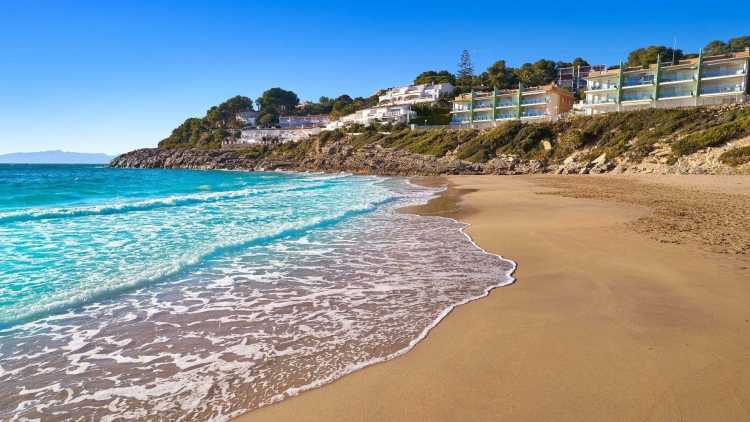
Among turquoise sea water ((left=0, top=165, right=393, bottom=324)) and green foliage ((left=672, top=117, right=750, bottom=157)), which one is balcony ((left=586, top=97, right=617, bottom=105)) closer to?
green foliage ((left=672, top=117, right=750, bottom=157))

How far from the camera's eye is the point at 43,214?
15.8 metres

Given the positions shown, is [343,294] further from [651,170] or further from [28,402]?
[651,170]

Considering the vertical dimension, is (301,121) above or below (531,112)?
above

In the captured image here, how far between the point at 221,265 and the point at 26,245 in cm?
573

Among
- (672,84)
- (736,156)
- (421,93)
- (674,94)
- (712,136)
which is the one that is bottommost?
(736,156)

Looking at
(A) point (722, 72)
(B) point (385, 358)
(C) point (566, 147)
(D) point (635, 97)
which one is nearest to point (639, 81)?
(D) point (635, 97)

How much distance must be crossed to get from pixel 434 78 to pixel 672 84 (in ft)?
207

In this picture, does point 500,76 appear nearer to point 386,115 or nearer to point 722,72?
point 386,115

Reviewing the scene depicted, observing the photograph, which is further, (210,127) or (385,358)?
(210,127)

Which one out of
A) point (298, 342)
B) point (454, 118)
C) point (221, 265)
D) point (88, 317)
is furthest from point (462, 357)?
point (454, 118)

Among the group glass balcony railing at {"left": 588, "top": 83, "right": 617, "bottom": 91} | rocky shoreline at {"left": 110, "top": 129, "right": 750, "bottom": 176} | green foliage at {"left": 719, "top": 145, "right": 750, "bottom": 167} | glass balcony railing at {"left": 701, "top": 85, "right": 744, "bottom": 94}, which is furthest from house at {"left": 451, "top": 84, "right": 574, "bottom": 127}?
green foliage at {"left": 719, "top": 145, "right": 750, "bottom": 167}

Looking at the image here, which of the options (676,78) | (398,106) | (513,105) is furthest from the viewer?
(398,106)

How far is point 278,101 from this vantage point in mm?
136125

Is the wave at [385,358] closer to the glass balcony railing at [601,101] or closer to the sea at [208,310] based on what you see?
the sea at [208,310]
